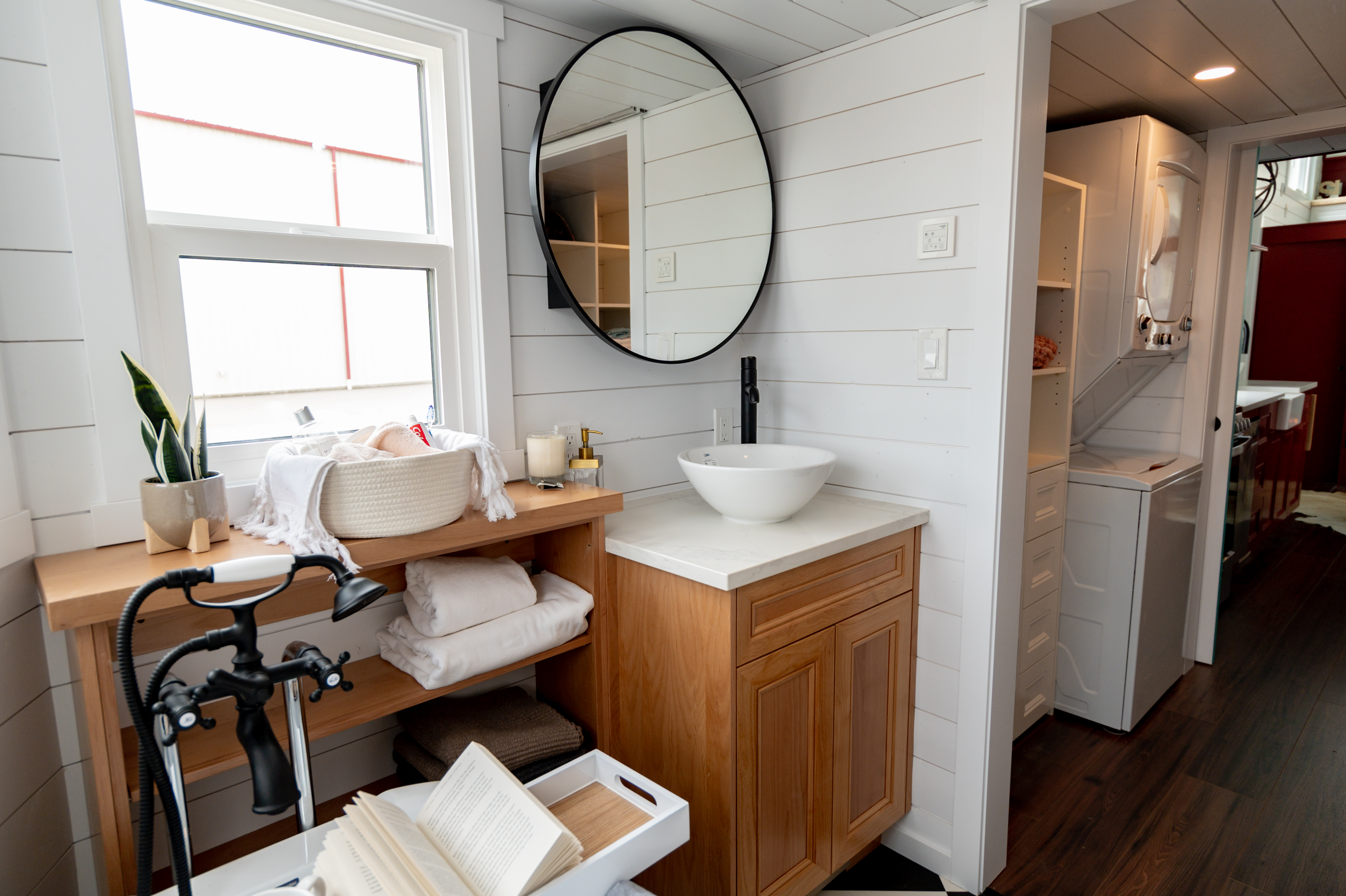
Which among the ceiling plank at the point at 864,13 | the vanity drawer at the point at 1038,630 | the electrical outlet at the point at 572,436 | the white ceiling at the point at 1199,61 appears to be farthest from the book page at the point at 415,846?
the white ceiling at the point at 1199,61

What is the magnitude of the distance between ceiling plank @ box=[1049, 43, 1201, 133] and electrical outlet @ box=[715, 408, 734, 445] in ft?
4.37

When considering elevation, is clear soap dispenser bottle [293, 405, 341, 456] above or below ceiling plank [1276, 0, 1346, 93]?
below

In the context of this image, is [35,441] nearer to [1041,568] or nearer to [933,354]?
[933,354]

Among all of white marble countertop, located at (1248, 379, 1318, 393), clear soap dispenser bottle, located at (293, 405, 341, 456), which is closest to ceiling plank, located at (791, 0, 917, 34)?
clear soap dispenser bottle, located at (293, 405, 341, 456)

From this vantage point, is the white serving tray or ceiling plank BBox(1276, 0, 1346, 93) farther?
ceiling plank BBox(1276, 0, 1346, 93)

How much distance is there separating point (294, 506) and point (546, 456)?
0.58 m

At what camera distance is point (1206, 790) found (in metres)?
2.22

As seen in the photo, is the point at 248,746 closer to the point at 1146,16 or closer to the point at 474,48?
the point at 474,48

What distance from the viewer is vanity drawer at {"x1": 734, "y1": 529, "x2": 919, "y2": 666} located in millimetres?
1490

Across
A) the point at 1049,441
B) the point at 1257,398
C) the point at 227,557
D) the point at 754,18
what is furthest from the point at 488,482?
the point at 1257,398

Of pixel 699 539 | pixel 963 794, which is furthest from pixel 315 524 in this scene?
pixel 963 794

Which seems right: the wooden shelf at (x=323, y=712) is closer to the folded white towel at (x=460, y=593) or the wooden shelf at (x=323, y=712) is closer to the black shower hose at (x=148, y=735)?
the folded white towel at (x=460, y=593)

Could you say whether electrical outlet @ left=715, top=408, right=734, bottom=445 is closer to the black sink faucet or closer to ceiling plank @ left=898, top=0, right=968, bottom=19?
the black sink faucet

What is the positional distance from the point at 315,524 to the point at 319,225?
0.67 m
